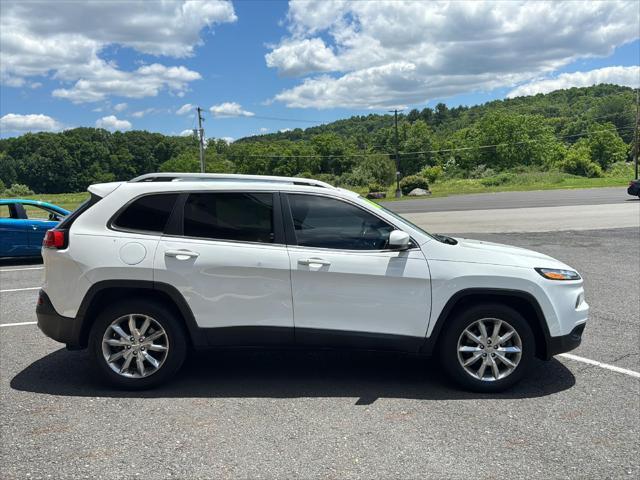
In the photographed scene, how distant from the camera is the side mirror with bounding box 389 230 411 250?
4156mm

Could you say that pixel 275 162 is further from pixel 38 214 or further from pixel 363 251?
pixel 363 251

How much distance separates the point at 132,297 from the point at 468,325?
8.93ft

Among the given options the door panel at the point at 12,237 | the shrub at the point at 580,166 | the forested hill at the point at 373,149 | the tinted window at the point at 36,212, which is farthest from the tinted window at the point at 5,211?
the shrub at the point at 580,166

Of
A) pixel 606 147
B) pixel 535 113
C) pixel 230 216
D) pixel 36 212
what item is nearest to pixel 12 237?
pixel 36 212

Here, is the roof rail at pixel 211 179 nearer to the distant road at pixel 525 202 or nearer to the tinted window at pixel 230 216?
the tinted window at pixel 230 216

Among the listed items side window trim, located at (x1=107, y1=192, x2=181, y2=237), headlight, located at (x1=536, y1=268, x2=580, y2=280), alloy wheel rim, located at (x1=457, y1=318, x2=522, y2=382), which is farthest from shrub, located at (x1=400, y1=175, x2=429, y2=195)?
side window trim, located at (x1=107, y1=192, x2=181, y2=237)

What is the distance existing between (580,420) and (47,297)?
424 cm

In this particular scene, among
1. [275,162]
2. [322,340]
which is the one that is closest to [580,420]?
[322,340]

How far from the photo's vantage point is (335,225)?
14.5 ft

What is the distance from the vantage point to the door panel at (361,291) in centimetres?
424

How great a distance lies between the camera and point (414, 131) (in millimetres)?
131750

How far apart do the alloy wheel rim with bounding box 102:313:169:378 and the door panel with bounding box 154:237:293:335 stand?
388 mm

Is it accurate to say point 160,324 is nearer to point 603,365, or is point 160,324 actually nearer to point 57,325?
point 57,325

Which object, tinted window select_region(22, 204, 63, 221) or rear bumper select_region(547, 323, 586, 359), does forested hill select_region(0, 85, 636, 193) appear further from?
rear bumper select_region(547, 323, 586, 359)
